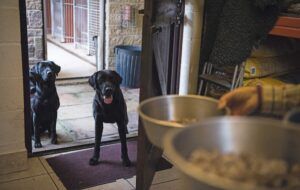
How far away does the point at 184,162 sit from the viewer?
66 centimetres

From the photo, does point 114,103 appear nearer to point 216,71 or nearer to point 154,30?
point 216,71

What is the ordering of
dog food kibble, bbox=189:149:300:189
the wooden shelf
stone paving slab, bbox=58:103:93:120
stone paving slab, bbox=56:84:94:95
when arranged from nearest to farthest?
dog food kibble, bbox=189:149:300:189, the wooden shelf, stone paving slab, bbox=58:103:93:120, stone paving slab, bbox=56:84:94:95

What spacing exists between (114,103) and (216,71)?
2.47 ft

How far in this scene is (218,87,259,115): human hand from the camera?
0.90 meters

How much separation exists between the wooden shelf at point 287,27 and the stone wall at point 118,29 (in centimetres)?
269

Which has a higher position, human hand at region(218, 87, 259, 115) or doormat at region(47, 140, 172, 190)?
human hand at region(218, 87, 259, 115)

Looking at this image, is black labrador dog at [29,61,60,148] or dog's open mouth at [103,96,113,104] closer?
dog's open mouth at [103,96,113,104]

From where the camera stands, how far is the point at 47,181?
7.92 ft

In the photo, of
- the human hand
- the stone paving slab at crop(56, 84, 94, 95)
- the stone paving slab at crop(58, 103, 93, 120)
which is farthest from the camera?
the stone paving slab at crop(56, 84, 94, 95)

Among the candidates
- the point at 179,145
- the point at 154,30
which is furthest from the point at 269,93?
the point at 154,30

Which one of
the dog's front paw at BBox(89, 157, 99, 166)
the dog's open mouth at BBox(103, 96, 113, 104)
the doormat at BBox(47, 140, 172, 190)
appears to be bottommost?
the doormat at BBox(47, 140, 172, 190)

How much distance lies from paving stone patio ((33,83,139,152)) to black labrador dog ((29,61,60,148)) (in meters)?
0.14

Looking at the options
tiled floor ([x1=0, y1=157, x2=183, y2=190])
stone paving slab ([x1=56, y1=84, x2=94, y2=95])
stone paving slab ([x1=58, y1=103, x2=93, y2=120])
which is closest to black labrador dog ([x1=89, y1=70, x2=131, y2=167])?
tiled floor ([x1=0, y1=157, x2=183, y2=190])

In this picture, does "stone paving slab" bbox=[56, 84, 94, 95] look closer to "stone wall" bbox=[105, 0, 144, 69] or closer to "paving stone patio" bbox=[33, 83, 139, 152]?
"paving stone patio" bbox=[33, 83, 139, 152]
